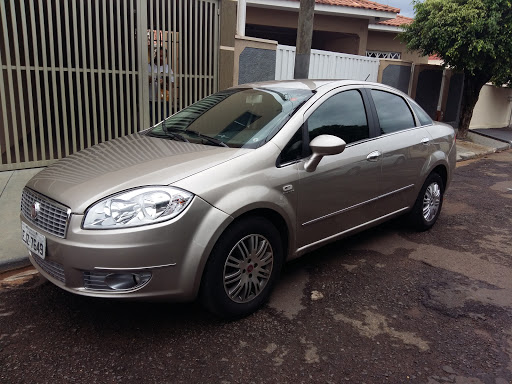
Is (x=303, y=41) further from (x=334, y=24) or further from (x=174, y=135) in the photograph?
(x=334, y=24)

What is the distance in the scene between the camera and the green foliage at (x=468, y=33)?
9617 millimetres

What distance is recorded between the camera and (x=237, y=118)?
3.58 metres

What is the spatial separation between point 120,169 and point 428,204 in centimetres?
340

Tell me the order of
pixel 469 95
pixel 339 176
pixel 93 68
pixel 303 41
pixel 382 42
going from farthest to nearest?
pixel 382 42 → pixel 469 95 → pixel 93 68 → pixel 303 41 → pixel 339 176

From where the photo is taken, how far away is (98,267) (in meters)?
2.48

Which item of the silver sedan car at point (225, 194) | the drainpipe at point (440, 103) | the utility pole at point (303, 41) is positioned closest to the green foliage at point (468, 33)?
the drainpipe at point (440, 103)

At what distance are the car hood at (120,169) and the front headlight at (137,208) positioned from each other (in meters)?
0.05

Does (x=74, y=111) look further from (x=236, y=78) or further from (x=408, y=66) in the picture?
(x=408, y=66)

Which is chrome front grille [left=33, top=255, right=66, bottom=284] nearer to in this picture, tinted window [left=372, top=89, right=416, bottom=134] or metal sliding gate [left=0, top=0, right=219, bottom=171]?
tinted window [left=372, top=89, right=416, bottom=134]

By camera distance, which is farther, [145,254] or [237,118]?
[237,118]

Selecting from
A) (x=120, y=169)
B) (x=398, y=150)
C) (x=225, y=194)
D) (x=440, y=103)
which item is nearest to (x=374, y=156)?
(x=398, y=150)

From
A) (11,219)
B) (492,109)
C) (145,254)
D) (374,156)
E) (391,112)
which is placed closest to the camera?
(145,254)

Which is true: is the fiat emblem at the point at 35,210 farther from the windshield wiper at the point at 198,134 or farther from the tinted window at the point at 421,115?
the tinted window at the point at 421,115

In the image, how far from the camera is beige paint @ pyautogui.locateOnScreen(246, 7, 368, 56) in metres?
12.8
